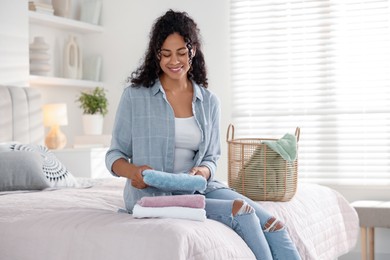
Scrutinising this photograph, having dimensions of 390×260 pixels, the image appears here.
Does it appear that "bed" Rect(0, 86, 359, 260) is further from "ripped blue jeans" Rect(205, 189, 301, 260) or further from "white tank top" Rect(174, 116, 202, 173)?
"white tank top" Rect(174, 116, 202, 173)

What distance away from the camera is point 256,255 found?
8.21 feet

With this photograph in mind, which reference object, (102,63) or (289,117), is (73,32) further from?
(289,117)

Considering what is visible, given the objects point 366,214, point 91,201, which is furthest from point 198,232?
point 366,214

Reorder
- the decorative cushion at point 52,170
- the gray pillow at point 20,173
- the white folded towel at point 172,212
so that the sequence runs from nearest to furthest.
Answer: the white folded towel at point 172,212, the gray pillow at point 20,173, the decorative cushion at point 52,170

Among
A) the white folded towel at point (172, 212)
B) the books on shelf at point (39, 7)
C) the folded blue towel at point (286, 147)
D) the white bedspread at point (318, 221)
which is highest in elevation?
the books on shelf at point (39, 7)

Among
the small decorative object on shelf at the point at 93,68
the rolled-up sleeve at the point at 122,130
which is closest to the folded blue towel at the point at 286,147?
the rolled-up sleeve at the point at 122,130

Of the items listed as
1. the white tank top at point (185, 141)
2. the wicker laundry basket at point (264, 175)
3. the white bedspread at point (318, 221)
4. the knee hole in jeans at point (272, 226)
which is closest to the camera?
the knee hole in jeans at point (272, 226)

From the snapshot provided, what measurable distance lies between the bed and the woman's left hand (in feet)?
0.89

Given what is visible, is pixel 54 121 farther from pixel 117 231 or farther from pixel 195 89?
pixel 117 231

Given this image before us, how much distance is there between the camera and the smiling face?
2.76m

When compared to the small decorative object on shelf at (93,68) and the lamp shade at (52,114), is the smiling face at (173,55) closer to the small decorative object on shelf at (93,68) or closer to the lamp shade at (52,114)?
the lamp shade at (52,114)

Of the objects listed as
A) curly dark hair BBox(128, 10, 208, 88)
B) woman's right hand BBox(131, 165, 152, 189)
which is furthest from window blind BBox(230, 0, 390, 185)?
woman's right hand BBox(131, 165, 152, 189)

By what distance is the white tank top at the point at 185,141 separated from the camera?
9.05 ft

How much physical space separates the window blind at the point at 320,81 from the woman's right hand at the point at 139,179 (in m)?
2.90
